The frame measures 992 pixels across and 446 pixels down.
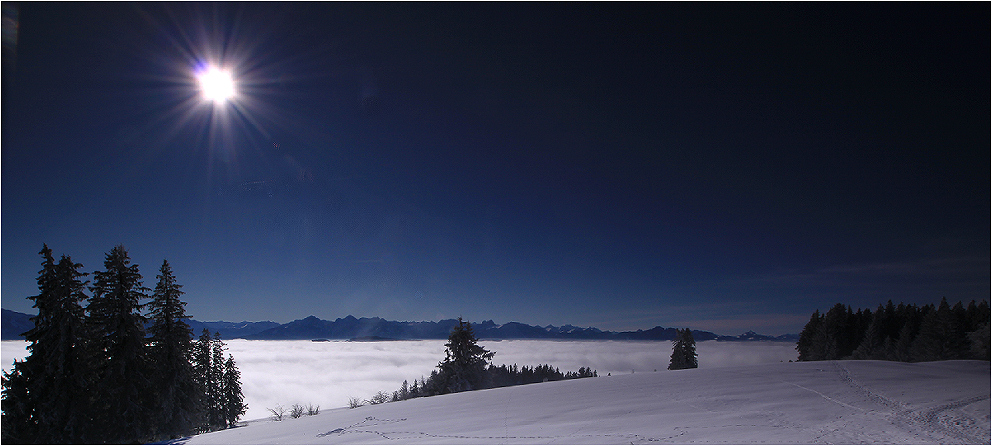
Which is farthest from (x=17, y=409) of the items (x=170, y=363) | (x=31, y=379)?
(x=170, y=363)

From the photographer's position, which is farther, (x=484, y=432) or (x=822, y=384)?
(x=822, y=384)

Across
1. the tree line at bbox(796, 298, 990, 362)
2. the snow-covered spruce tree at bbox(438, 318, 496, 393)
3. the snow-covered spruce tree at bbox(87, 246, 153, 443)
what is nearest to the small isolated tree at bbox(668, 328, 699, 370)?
the tree line at bbox(796, 298, 990, 362)

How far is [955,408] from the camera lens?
34.0 ft

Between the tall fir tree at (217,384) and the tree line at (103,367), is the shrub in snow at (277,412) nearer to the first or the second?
the tall fir tree at (217,384)

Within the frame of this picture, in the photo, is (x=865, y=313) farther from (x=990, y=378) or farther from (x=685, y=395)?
(x=685, y=395)

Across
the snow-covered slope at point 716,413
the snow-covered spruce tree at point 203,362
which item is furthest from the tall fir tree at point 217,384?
the snow-covered slope at point 716,413

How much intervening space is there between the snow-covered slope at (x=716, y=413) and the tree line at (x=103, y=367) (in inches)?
285

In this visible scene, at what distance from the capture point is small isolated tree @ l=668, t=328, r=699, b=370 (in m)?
43.7

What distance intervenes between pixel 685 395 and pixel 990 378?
434 inches

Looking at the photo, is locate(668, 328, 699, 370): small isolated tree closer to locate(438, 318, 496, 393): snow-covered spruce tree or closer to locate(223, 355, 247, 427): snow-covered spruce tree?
locate(438, 318, 496, 393): snow-covered spruce tree

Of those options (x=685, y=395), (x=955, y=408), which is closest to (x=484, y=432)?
(x=685, y=395)

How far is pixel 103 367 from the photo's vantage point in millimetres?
18969

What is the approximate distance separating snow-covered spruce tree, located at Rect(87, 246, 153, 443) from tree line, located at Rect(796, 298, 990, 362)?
53.3 meters

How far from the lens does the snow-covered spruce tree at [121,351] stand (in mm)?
18531
